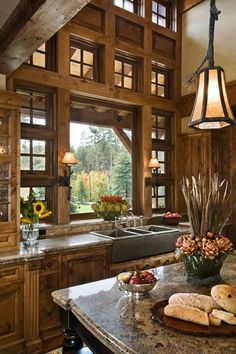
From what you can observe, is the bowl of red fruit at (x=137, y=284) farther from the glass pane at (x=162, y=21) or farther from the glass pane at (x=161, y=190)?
the glass pane at (x=162, y=21)

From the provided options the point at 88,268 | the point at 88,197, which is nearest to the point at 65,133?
the point at 88,197

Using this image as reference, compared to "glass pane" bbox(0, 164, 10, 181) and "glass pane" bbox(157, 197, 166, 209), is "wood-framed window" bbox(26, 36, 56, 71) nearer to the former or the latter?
"glass pane" bbox(0, 164, 10, 181)

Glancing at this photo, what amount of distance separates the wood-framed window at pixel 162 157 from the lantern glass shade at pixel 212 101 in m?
2.98

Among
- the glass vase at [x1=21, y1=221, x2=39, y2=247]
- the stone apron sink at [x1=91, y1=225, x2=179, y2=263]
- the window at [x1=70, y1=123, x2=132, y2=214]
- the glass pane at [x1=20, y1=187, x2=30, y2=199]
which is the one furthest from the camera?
the window at [x1=70, y1=123, x2=132, y2=214]

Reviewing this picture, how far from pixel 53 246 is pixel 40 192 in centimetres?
100

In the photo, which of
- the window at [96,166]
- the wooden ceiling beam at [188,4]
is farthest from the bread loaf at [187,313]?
Answer: the wooden ceiling beam at [188,4]

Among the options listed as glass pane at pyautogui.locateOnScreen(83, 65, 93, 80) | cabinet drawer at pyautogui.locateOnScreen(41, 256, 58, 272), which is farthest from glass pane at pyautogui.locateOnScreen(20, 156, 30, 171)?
glass pane at pyautogui.locateOnScreen(83, 65, 93, 80)

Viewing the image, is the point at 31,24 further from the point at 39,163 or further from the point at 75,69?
the point at 75,69

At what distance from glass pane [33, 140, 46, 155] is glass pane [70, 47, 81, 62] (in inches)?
49.7

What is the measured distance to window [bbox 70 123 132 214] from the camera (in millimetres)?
4133

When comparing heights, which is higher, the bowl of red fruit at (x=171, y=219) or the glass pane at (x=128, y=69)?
the glass pane at (x=128, y=69)

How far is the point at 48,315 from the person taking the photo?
2.78 metres

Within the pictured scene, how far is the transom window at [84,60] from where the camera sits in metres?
4.05

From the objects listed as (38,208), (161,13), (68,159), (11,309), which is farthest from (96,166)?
(161,13)
